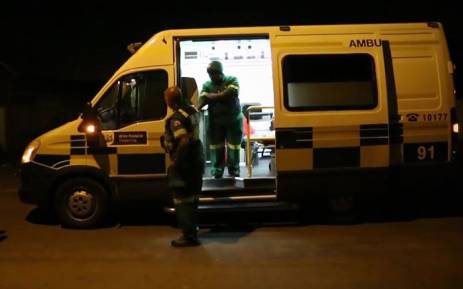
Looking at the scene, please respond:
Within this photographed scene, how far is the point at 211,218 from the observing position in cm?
839

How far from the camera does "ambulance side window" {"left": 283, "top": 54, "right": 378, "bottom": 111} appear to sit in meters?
7.64

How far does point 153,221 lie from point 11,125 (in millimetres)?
11415

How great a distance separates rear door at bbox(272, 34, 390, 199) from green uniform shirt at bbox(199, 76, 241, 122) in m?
0.91

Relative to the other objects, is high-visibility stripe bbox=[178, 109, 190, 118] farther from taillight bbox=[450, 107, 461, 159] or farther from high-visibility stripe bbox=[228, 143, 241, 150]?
taillight bbox=[450, 107, 461, 159]

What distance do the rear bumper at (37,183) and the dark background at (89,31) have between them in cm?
1112

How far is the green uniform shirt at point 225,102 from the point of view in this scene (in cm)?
826

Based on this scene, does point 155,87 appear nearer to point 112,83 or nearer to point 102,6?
point 112,83

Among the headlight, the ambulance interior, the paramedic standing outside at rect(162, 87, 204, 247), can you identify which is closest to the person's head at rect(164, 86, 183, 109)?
the paramedic standing outside at rect(162, 87, 204, 247)

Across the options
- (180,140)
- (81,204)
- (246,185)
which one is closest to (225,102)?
(246,185)

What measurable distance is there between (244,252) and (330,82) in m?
2.47

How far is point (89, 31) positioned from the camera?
20.9 m

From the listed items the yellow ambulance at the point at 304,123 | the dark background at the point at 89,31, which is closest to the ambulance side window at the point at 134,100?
the yellow ambulance at the point at 304,123

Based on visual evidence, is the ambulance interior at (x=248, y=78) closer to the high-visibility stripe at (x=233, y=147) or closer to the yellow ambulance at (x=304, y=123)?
the high-visibility stripe at (x=233, y=147)

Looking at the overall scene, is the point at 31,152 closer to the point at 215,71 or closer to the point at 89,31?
the point at 215,71
